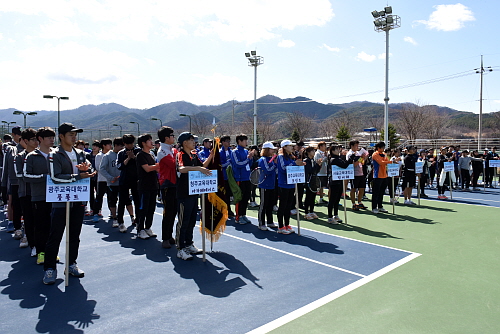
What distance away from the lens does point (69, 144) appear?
194 inches

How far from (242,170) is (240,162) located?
0.48 metres

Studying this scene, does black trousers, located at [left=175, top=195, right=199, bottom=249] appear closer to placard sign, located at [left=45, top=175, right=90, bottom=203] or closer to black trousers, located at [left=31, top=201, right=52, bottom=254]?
placard sign, located at [left=45, top=175, right=90, bottom=203]

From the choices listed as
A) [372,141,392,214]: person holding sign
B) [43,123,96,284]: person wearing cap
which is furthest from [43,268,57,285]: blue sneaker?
[372,141,392,214]: person holding sign

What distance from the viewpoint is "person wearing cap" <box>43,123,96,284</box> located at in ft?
15.4

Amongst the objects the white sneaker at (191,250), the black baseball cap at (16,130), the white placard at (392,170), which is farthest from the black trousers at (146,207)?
the white placard at (392,170)

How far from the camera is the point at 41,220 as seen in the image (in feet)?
17.6

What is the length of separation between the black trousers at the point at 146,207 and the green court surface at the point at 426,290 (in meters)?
3.80

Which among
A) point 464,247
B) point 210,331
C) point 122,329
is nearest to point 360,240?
point 464,247

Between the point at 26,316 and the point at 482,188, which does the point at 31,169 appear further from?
the point at 482,188

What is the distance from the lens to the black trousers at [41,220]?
5281mm

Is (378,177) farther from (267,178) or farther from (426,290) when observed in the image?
(426,290)

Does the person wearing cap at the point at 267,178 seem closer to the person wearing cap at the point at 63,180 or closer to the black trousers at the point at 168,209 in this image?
the black trousers at the point at 168,209

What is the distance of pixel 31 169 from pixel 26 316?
7.17 feet

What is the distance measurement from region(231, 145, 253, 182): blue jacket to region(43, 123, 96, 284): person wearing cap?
4.22 meters
